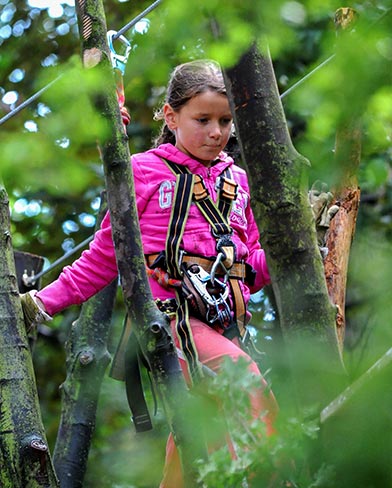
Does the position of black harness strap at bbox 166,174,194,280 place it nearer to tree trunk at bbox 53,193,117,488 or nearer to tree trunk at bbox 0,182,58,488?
tree trunk at bbox 0,182,58,488

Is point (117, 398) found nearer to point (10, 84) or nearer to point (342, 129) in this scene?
point (10, 84)

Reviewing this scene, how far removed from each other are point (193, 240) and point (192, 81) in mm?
459

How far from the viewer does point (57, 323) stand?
6.17 meters

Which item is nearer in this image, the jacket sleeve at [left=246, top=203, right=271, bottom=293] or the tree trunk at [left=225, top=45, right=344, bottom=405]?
the tree trunk at [left=225, top=45, right=344, bottom=405]

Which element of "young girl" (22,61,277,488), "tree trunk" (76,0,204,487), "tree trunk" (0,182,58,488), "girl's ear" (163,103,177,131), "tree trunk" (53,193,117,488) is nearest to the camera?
"tree trunk" (76,0,204,487)

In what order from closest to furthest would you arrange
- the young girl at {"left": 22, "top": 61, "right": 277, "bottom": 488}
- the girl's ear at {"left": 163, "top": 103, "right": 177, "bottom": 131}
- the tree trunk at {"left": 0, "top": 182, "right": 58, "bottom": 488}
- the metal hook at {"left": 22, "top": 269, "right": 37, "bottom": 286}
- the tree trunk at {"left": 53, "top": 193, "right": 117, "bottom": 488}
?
the tree trunk at {"left": 0, "top": 182, "right": 58, "bottom": 488}
the young girl at {"left": 22, "top": 61, "right": 277, "bottom": 488}
the girl's ear at {"left": 163, "top": 103, "right": 177, "bottom": 131}
the tree trunk at {"left": 53, "top": 193, "right": 117, "bottom": 488}
the metal hook at {"left": 22, "top": 269, "right": 37, "bottom": 286}

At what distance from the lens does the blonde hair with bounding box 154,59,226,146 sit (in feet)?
9.36

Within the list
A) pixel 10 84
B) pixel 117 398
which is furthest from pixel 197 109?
pixel 10 84

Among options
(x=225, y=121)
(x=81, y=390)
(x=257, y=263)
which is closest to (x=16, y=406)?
(x=257, y=263)

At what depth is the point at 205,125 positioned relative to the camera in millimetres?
2871

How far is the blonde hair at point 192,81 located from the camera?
2854mm

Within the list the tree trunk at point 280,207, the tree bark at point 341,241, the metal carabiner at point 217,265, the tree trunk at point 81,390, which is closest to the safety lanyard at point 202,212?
the metal carabiner at point 217,265

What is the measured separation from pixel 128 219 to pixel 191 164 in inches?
28.6

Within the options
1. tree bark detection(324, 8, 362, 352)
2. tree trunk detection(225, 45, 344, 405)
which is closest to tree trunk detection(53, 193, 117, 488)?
tree bark detection(324, 8, 362, 352)
